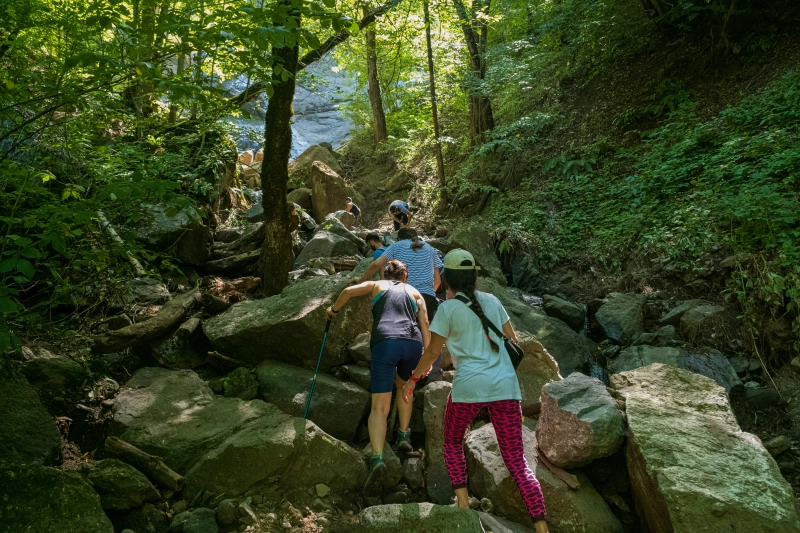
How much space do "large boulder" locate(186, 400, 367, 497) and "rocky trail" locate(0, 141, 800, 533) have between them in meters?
0.02

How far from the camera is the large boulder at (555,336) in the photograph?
675cm

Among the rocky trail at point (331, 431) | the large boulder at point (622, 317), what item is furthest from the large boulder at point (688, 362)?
the large boulder at point (622, 317)

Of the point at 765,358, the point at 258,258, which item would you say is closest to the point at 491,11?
the point at 258,258

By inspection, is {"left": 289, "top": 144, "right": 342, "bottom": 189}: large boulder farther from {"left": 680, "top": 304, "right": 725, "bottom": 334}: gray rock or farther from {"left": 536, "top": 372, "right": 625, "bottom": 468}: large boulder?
{"left": 536, "top": 372, "right": 625, "bottom": 468}: large boulder

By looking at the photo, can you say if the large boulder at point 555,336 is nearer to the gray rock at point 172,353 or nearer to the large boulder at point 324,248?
the large boulder at point 324,248

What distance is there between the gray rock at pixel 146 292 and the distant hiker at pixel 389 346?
132 inches

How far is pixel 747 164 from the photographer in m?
8.38

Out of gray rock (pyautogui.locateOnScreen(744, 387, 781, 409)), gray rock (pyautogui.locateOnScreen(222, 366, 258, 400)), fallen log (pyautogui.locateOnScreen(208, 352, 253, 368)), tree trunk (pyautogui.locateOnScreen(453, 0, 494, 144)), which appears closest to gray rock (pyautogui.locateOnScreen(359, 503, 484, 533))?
gray rock (pyautogui.locateOnScreen(222, 366, 258, 400))

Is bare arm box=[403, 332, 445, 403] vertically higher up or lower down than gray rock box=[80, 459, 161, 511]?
higher up

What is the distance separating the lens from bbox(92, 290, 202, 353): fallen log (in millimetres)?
5680

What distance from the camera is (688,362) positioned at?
6242 millimetres

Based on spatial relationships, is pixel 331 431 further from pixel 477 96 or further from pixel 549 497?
pixel 477 96

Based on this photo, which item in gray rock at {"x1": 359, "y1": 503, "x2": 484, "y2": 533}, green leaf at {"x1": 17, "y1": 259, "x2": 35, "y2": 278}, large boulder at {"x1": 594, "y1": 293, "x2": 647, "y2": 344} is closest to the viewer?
green leaf at {"x1": 17, "y1": 259, "x2": 35, "y2": 278}

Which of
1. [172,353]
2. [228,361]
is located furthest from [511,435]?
[172,353]
